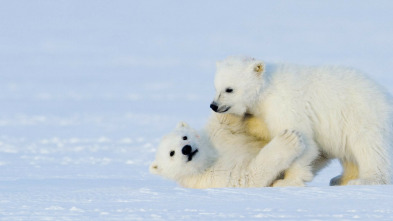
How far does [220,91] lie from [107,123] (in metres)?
10.3

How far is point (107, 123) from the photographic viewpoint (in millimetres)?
16797

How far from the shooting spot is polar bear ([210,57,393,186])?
20.9 ft

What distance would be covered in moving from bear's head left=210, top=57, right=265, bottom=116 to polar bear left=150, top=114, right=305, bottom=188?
0.68 ft

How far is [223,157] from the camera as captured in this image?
21.4 feet

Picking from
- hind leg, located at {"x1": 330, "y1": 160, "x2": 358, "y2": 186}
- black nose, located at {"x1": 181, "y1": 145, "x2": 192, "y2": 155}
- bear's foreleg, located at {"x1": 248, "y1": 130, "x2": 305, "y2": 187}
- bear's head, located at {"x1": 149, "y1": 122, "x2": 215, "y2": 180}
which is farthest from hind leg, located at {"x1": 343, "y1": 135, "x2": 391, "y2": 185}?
black nose, located at {"x1": 181, "y1": 145, "x2": 192, "y2": 155}

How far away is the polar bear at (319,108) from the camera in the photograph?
637 centimetres

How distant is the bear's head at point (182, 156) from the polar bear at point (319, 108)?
32 centimetres

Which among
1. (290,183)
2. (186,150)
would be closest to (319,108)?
(290,183)

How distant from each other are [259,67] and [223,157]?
2.43 ft

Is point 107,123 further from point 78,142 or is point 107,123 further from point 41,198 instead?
point 41,198

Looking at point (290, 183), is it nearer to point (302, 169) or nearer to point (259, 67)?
point (302, 169)

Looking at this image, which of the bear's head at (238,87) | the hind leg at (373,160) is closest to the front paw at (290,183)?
the hind leg at (373,160)

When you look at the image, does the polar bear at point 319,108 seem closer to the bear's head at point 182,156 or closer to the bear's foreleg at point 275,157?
the bear's foreleg at point 275,157

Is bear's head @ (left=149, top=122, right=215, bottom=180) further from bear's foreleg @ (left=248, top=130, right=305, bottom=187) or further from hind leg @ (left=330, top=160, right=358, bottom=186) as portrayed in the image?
hind leg @ (left=330, top=160, right=358, bottom=186)
